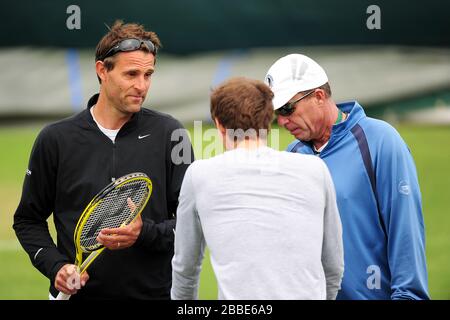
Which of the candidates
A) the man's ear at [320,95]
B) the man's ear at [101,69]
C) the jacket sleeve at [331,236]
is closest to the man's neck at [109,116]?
the man's ear at [101,69]

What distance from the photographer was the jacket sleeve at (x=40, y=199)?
3.79m

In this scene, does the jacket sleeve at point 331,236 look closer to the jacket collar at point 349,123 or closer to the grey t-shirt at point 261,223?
the grey t-shirt at point 261,223

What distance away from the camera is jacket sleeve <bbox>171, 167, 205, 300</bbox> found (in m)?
2.87

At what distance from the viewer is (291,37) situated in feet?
34.0

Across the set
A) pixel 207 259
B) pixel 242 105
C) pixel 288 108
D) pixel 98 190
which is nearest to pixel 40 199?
pixel 98 190

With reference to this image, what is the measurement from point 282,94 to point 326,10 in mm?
6821

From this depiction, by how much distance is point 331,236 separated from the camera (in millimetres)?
2891

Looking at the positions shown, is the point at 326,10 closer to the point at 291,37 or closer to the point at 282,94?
the point at 291,37

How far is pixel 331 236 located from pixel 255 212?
0.92 ft

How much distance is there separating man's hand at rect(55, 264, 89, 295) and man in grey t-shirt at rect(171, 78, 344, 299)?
34.0 inches

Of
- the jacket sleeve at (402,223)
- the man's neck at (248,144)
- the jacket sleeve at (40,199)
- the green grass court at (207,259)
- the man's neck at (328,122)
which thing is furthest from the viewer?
the green grass court at (207,259)

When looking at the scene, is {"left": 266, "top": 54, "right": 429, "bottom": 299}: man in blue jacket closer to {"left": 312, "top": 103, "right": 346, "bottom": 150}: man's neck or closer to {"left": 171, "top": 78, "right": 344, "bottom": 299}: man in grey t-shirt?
{"left": 312, "top": 103, "right": 346, "bottom": 150}: man's neck

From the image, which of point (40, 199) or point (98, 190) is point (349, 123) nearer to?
point (98, 190)

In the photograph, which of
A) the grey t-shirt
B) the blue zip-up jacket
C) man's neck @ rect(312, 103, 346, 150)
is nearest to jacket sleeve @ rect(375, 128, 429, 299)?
the blue zip-up jacket
